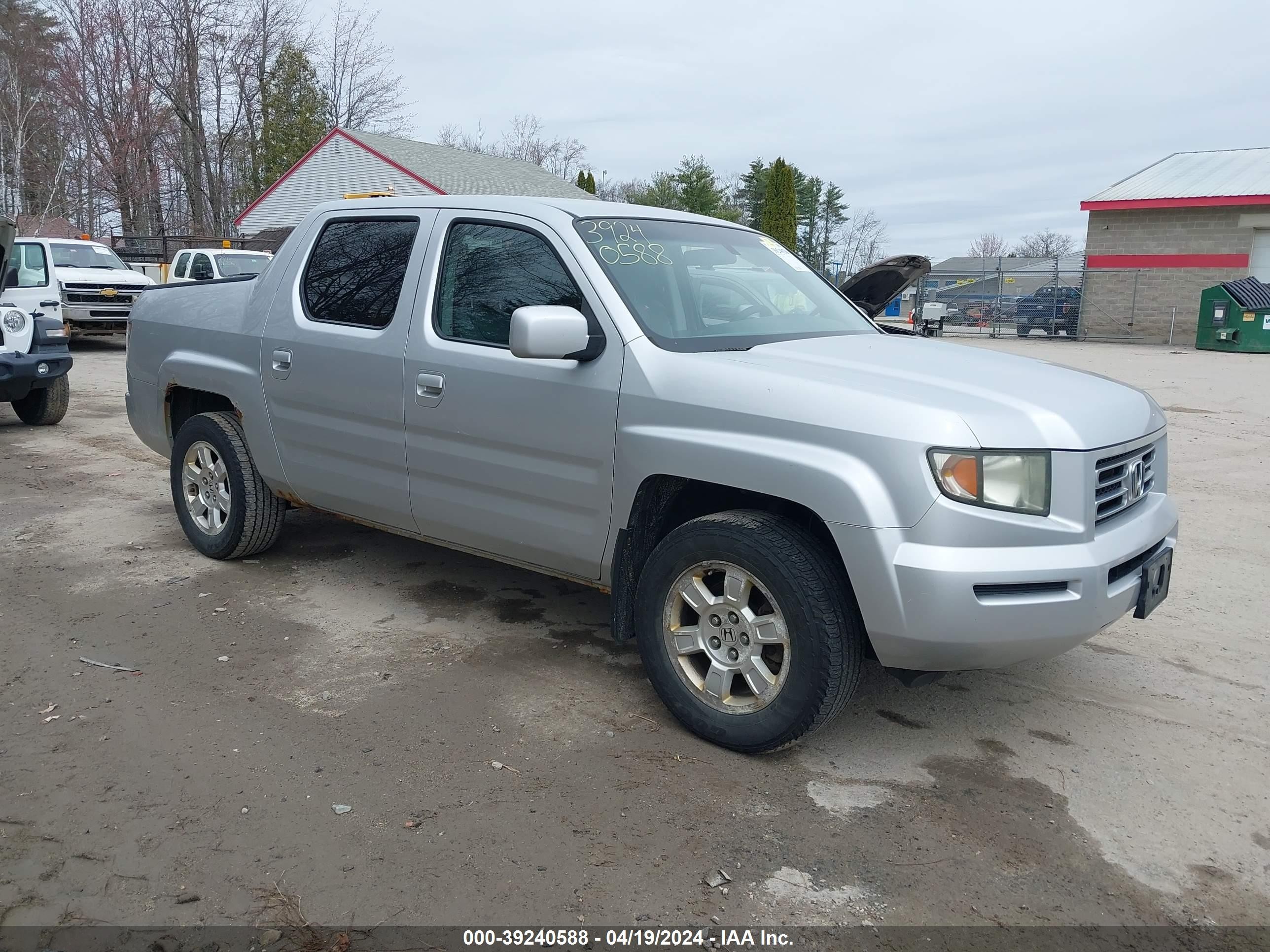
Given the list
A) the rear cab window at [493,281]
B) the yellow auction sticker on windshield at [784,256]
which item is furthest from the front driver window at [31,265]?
the yellow auction sticker on windshield at [784,256]

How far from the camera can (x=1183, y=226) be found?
87.7 ft

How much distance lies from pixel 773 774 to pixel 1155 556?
152cm

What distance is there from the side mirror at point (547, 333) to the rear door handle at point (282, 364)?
5.69ft

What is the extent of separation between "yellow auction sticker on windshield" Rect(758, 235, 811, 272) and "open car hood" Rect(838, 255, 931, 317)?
375 cm

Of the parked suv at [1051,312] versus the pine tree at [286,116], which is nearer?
the parked suv at [1051,312]

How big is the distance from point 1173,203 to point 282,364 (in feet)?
90.2

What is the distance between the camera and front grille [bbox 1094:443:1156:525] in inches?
126

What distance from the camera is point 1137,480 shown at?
347 centimetres

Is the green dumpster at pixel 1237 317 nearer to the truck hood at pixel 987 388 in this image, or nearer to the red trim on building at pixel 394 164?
the red trim on building at pixel 394 164

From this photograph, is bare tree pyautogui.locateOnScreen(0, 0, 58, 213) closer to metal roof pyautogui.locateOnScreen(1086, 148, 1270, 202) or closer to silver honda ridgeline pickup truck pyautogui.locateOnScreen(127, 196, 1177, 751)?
silver honda ridgeline pickup truck pyautogui.locateOnScreen(127, 196, 1177, 751)

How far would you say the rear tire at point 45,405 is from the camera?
1000cm

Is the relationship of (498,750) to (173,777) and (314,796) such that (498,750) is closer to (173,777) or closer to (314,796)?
(314,796)

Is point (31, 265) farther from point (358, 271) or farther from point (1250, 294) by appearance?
point (1250, 294)

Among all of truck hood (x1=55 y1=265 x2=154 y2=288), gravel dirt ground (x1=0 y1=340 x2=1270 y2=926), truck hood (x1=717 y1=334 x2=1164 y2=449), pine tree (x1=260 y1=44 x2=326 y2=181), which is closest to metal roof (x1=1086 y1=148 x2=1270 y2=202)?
truck hood (x1=55 y1=265 x2=154 y2=288)
